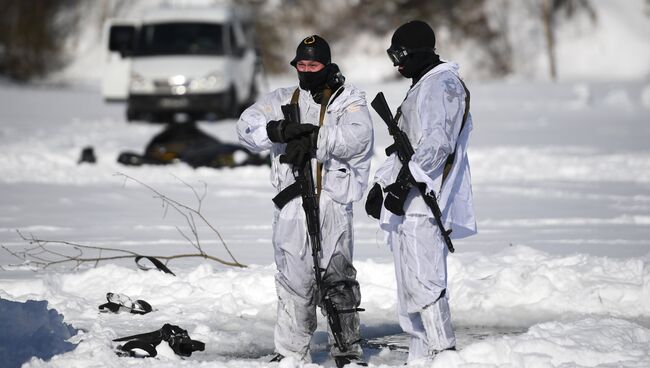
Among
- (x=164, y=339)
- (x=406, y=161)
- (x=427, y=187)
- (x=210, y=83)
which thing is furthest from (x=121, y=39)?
(x=427, y=187)

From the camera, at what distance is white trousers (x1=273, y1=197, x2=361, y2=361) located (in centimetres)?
575

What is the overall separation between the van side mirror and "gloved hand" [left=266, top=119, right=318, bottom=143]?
47.6 ft

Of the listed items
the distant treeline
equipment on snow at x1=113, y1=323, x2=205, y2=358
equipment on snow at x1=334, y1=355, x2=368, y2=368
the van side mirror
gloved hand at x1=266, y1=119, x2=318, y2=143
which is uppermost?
the distant treeline

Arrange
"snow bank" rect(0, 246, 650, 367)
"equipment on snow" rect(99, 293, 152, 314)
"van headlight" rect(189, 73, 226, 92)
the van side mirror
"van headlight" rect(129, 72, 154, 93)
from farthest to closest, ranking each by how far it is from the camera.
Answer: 1. the van side mirror
2. "van headlight" rect(129, 72, 154, 93)
3. "van headlight" rect(189, 73, 226, 92)
4. "equipment on snow" rect(99, 293, 152, 314)
5. "snow bank" rect(0, 246, 650, 367)

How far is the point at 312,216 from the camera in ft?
18.6

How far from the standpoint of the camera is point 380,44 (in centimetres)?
3731

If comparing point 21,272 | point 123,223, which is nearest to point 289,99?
point 21,272


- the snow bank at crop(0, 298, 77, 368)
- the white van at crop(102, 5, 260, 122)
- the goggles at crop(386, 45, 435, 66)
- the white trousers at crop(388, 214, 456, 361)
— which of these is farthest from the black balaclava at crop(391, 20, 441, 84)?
the white van at crop(102, 5, 260, 122)

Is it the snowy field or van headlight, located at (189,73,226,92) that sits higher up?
van headlight, located at (189,73,226,92)

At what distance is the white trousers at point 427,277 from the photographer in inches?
213

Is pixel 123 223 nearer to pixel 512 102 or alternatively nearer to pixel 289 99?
pixel 289 99

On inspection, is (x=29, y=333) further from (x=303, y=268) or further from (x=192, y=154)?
(x=192, y=154)

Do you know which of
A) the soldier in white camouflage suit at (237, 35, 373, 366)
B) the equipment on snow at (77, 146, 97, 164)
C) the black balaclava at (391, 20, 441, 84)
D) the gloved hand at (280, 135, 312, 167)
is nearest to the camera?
the black balaclava at (391, 20, 441, 84)

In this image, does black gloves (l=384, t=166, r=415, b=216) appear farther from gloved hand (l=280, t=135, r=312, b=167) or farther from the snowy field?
the snowy field
